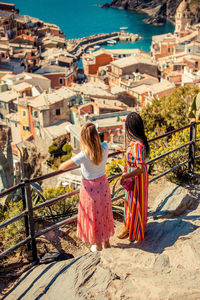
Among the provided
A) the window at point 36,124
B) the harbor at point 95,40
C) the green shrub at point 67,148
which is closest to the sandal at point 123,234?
the green shrub at point 67,148

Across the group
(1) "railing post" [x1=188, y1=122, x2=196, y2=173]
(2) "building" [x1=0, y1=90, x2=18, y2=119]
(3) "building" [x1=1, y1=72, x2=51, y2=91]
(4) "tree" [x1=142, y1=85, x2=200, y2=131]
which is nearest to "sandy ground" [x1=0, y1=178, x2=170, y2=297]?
(1) "railing post" [x1=188, y1=122, x2=196, y2=173]

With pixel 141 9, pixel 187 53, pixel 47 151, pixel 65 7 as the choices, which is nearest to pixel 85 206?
pixel 47 151

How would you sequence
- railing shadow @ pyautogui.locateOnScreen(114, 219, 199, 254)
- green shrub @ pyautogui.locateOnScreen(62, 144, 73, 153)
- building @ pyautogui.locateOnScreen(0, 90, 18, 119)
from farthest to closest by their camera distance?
1. building @ pyautogui.locateOnScreen(0, 90, 18, 119)
2. green shrub @ pyautogui.locateOnScreen(62, 144, 73, 153)
3. railing shadow @ pyautogui.locateOnScreen(114, 219, 199, 254)

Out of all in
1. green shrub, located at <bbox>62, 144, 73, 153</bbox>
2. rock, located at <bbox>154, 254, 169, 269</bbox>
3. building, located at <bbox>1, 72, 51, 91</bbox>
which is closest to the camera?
rock, located at <bbox>154, 254, 169, 269</bbox>

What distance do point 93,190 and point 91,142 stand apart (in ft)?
1.57

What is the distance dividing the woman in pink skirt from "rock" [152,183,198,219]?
798mm

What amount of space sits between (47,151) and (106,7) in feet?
357

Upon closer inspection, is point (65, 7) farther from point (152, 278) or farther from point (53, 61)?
point (152, 278)

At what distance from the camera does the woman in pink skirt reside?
3.08m

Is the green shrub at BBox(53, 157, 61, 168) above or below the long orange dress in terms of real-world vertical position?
below

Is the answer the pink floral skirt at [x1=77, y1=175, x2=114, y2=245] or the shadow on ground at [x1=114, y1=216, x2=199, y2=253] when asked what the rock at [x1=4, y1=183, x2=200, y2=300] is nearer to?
the shadow on ground at [x1=114, y1=216, x2=199, y2=253]

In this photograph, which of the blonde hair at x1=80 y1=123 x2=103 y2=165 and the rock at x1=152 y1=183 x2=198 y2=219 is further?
the rock at x1=152 y1=183 x2=198 y2=219

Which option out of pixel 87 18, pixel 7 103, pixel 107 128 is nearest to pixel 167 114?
pixel 107 128

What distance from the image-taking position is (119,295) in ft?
8.46
